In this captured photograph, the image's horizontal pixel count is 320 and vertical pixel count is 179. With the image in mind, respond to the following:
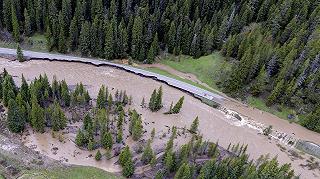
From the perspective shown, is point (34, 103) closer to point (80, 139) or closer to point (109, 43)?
point (80, 139)

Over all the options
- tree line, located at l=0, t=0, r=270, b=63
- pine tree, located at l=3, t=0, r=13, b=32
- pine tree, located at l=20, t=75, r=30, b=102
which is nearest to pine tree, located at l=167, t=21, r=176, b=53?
tree line, located at l=0, t=0, r=270, b=63

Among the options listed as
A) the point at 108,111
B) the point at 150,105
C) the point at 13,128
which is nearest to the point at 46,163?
the point at 13,128

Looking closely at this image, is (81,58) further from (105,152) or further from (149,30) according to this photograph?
(105,152)

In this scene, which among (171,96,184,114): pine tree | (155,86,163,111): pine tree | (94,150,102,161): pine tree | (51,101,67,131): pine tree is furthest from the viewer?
(171,96,184,114): pine tree

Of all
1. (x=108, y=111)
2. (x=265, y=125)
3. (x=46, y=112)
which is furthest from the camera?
(x=265, y=125)

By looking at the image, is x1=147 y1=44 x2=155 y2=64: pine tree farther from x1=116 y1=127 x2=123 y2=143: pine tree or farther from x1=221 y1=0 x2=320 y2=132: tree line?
x1=116 y1=127 x2=123 y2=143: pine tree

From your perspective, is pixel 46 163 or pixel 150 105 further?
pixel 150 105

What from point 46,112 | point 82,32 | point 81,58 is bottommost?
point 46,112
